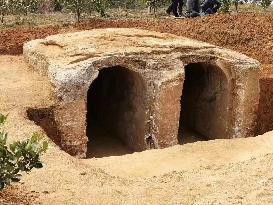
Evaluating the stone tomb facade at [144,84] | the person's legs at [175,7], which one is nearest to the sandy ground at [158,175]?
the stone tomb facade at [144,84]

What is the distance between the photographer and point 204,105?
16266 mm

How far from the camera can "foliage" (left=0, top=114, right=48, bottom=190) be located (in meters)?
6.18

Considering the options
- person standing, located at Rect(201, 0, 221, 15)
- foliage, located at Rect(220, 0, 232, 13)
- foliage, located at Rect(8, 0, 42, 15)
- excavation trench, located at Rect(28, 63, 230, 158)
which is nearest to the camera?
excavation trench, located at Rect(28, 63, 230, 158)

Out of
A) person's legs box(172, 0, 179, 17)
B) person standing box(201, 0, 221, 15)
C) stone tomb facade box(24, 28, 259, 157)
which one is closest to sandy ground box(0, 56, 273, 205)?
stone tomb facade box(24, 28, 259, 157)

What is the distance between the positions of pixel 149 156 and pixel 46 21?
18962 mm

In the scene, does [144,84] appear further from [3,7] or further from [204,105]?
[3,7]

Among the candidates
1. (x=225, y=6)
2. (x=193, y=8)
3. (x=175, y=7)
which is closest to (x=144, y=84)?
(x=193, y=8)

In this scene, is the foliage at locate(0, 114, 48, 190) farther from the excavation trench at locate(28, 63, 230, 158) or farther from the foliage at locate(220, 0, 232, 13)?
the foliage at locate(220, 0, 232, 13)

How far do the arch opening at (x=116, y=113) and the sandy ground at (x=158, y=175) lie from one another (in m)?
3.12

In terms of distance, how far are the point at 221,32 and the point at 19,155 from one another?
15899 mm

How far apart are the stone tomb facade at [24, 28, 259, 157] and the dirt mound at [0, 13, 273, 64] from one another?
4.16m

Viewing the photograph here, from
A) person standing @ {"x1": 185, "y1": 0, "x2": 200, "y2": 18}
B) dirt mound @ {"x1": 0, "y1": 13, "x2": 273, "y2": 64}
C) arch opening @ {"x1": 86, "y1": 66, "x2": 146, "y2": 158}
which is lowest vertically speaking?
arch opening @ {"x1": 86, "y1": 66, "x2": 146, "y2": 158}

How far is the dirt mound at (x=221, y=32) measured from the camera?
20016 millimetres

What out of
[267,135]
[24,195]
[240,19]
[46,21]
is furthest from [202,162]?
[46,21]
